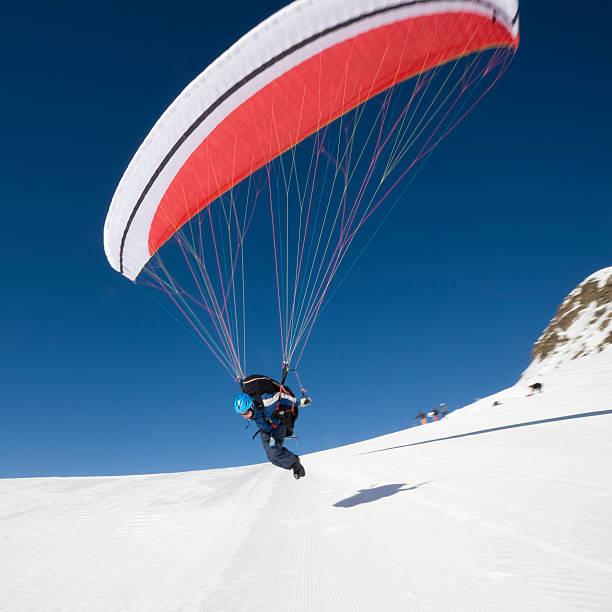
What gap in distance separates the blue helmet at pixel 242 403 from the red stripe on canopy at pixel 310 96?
448 centimetres

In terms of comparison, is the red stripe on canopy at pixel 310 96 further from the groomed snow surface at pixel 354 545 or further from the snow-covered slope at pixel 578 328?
the snow-covered slope at pixel 578 328

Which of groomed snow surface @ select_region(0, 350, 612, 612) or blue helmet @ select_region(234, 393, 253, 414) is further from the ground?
blue helmet @ select_region(234, 393, 253, 414)

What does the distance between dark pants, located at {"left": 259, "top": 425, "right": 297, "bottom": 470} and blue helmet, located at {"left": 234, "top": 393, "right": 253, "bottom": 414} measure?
63 centimetres

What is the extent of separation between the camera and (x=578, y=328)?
32.2 meters

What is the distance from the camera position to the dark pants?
5613 mm

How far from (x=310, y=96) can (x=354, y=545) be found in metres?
7.83

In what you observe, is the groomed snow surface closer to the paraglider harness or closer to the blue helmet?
the paraglider harness

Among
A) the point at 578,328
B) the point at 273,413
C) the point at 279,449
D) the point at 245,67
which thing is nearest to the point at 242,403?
the point at 273,413

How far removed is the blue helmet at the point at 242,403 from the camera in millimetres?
5219

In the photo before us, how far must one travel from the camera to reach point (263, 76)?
6543 mm

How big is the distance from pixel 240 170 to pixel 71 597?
8.23 metres

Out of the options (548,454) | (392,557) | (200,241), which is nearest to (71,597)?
(392,557)

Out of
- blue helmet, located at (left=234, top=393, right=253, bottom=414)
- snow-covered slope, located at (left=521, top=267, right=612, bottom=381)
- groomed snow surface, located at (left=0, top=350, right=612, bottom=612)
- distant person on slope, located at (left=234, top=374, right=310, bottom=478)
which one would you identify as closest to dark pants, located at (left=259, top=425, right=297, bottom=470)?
distant person on slope, located at (left=234, top=374, right=310, bottom=478)

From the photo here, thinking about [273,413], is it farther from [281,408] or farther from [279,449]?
[279,449]
